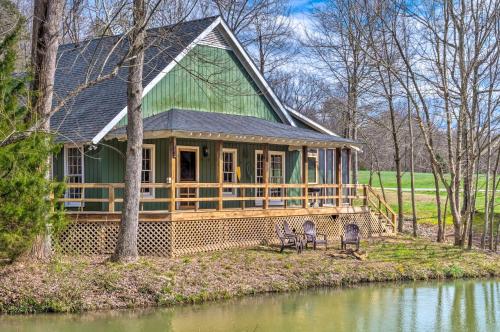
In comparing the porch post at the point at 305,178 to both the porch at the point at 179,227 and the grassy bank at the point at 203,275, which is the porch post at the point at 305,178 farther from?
the grassy bank at the point at 203,275

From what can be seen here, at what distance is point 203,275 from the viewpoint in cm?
1525

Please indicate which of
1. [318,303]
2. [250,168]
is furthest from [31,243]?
A: [250,168]

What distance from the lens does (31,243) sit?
1419 centimetres

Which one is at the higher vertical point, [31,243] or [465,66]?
[465,66]

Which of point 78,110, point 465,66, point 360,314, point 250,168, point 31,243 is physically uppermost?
point 465,66

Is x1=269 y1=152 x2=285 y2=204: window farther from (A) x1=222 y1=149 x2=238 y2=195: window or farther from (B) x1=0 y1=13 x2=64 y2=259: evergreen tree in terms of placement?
(B) x1=0 y1=13 x2=64 y2=259: evergreen tree

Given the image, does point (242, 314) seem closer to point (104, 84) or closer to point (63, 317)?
point (63, 317)

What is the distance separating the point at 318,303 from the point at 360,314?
4.21ft

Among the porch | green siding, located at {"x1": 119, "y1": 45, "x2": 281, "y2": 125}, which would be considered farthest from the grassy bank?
green siding, located at {"x1": 119, "y1": 45, "x2": 281, "y2": 125}

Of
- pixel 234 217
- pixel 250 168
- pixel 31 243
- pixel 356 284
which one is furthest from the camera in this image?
pixel 250 168

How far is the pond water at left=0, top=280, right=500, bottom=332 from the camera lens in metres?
12.2

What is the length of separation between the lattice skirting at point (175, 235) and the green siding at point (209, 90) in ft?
11.7

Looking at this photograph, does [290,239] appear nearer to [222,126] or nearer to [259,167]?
[222,126]

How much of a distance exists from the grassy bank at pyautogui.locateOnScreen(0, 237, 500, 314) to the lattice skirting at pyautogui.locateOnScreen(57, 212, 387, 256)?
0.64m
